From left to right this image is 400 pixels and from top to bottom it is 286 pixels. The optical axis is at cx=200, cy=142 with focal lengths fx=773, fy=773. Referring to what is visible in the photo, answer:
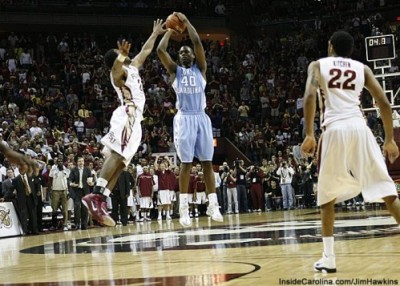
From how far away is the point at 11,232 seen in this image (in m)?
18.9

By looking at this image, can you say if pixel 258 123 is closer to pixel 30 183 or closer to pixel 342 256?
pixel 30 183

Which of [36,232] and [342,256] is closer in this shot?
[342,256]

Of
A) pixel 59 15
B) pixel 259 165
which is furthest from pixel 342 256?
pixel 59 15

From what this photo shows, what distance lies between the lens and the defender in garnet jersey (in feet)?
21.7

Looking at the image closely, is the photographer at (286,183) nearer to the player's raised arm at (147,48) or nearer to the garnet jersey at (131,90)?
the player's raised arm at (147,48)

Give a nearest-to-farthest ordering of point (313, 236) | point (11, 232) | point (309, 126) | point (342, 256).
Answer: point (309, 126) → point (342, 256) → point (313, 236) → point (11, 232)

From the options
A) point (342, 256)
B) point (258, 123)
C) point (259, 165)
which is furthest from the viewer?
point (258, 123)

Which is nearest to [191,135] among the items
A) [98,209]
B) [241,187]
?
[98,209]

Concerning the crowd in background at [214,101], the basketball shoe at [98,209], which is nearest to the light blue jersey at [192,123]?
the basketball shoe at [98,209]

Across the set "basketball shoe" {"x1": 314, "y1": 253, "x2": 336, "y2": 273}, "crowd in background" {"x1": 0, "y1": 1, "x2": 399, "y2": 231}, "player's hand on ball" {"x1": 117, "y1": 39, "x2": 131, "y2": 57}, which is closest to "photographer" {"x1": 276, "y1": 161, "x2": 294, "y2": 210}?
"crowd in background" {"x1": 0, "y1": 1, "x2": 399, "y2": 231}

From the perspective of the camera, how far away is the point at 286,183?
83.1 feet

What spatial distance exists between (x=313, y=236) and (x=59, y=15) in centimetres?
2465

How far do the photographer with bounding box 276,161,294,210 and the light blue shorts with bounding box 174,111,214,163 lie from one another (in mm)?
15330

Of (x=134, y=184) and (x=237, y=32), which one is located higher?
(x=237, y=32)
